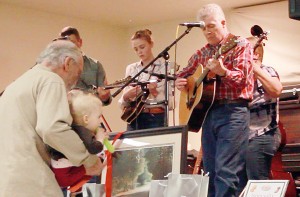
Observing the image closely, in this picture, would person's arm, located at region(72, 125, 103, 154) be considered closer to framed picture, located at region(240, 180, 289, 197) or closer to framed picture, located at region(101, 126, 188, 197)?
framed picture, located at region(101, 126, 188, 197)

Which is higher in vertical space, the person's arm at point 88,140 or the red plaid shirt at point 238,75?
the red plaid shirt at point 238,75

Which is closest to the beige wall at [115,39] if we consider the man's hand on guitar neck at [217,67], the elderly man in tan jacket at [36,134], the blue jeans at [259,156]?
the blue jeans at [259,156]

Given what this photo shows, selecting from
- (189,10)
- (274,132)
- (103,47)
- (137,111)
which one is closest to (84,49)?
(103,47)

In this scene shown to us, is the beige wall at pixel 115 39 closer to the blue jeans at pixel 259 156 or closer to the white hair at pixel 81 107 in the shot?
the blue jeans at pixel 259 156

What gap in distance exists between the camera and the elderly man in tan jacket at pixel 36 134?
7.61ft

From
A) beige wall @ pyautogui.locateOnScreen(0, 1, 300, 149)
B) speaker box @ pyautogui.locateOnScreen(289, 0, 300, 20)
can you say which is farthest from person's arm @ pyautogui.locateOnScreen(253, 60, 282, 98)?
beige wall @ pyautogui.locateOnScreen(0, 1, 300, 149)

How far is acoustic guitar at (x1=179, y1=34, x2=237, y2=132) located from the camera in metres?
3.33

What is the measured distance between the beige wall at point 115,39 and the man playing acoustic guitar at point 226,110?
9.72ft

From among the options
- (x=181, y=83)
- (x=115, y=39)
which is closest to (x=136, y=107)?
(x=181, y=83)

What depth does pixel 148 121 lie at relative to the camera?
4.39 meters

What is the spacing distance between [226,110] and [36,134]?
1.26 meters

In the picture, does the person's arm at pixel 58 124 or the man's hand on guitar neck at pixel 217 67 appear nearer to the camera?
the person's arm at pixel 58 124

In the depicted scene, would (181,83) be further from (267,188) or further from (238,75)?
(267,188)

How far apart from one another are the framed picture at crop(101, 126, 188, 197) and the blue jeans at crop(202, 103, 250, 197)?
0.27 meters
